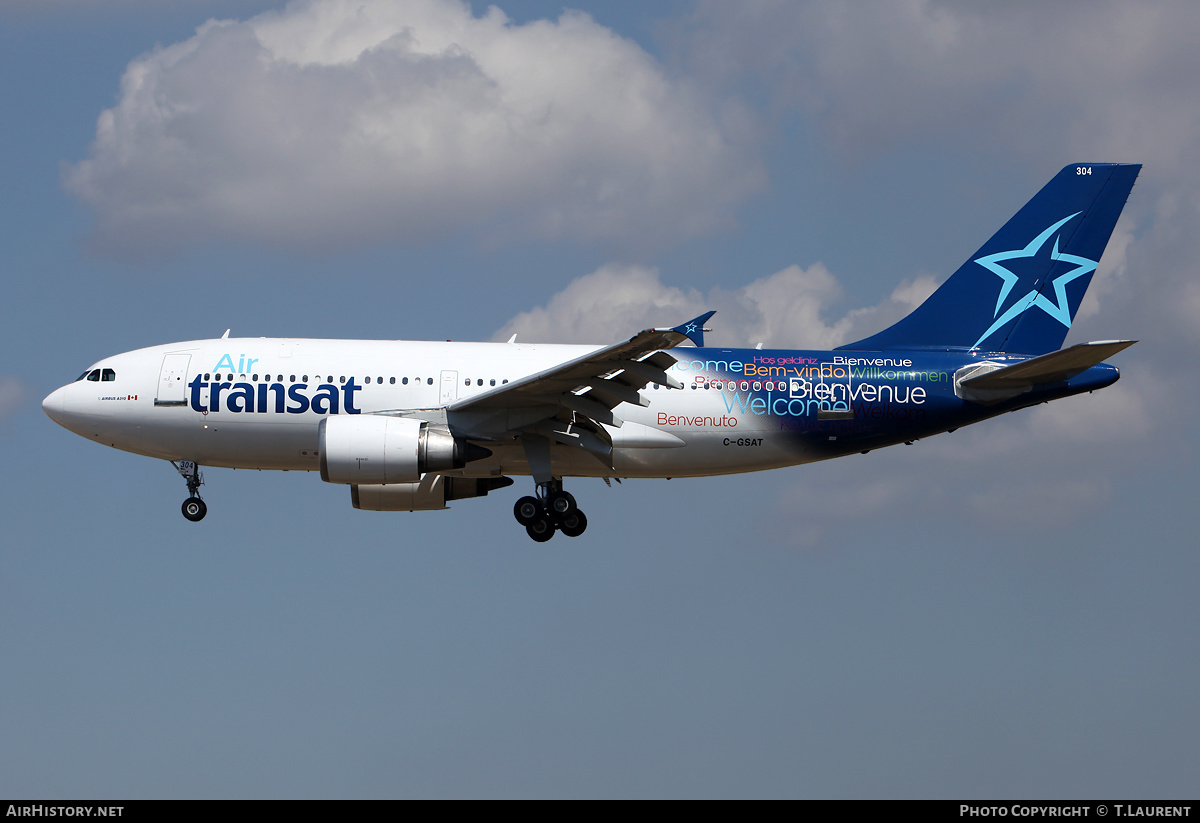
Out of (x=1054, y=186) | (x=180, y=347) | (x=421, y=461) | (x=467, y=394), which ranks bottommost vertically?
(x=421, y=461)

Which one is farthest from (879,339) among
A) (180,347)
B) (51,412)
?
(51,412)

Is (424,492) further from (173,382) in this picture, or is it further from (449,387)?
(173,382)

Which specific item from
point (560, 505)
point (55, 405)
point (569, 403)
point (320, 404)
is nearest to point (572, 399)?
point (569, 403)

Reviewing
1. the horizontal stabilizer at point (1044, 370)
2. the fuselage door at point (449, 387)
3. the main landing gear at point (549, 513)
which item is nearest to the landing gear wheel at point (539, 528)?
the main landing gear at point (549, 513)

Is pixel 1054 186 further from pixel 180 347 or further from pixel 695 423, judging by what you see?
pixel 180 347

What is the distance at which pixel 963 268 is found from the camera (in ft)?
115

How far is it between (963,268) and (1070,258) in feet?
9.37

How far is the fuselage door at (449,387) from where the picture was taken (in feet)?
101

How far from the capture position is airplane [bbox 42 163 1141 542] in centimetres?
2980

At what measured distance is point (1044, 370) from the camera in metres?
30.6

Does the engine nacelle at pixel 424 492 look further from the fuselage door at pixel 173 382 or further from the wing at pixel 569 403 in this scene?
the fuselage door at pixel 173 382

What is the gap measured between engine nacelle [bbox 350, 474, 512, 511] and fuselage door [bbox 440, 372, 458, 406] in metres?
3.78

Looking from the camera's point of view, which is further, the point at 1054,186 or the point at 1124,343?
the point at 1054,186

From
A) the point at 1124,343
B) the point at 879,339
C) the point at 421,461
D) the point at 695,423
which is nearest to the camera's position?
the point at 1124,343
